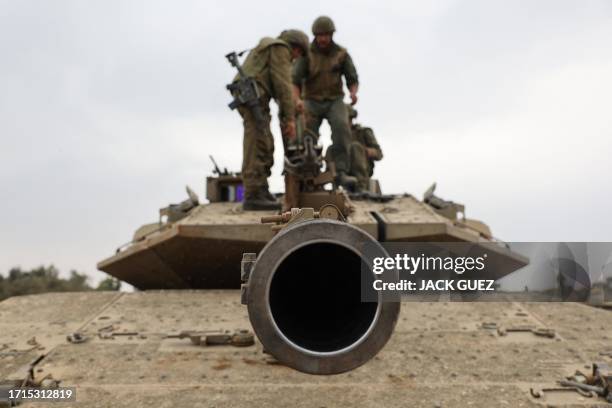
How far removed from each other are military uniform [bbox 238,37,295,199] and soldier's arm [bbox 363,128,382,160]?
13.2 feet

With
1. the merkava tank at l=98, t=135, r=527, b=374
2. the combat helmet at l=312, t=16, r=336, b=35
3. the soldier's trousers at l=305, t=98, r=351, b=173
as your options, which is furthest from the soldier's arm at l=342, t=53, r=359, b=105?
the merkava tank at l=98, t=135, r=527, b=374

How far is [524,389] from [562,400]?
183mm

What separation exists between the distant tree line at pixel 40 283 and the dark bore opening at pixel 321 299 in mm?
14104

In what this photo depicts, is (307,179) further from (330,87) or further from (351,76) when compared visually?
(351,76)

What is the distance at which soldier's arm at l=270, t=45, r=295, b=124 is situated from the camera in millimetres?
5426

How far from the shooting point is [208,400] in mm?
3076

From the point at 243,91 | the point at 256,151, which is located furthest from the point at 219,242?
the point at 243,91

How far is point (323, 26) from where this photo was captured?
726 centimetres

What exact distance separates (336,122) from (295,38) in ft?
5.97

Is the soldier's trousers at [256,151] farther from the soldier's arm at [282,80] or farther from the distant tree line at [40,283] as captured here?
the distant tree line at [40,283]

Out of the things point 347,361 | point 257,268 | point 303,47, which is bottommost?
point 347,361

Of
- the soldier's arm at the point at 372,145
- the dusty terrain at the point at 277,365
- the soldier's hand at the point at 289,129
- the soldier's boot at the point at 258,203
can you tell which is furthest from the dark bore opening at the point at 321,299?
the soldier's arm at the point at 372,145

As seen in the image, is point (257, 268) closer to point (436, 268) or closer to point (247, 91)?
point (436, 268)

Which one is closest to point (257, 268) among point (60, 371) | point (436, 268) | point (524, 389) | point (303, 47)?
point (524, 389)
